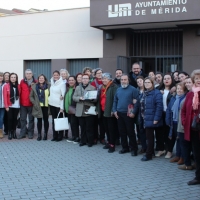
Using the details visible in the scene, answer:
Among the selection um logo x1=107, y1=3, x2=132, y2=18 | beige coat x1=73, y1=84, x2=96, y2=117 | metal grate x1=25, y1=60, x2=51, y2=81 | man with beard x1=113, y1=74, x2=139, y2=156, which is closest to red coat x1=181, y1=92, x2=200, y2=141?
man with beard x1=113, y1=74, x2=139, y2=156

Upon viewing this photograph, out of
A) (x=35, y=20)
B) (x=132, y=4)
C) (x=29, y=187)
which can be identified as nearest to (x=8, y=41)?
(x=35, y=20)

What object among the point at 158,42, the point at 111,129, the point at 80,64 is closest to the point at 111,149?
the point at 111,129

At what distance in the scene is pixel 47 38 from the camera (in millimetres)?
16203

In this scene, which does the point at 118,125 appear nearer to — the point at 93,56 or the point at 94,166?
the point at 94,166

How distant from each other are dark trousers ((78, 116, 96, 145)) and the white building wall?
6.17 meters

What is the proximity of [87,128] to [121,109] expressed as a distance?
1405 millimetres

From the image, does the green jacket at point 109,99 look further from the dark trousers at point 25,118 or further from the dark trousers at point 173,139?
the dark trousers at point 25,118

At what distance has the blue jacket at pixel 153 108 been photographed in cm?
754

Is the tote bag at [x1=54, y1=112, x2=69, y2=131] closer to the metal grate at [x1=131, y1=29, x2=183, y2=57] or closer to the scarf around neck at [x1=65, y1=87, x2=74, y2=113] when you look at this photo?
the scarf around neck at [x1=65, y1=87, x2=74, y2=113]

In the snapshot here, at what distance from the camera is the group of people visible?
6730 millimetres

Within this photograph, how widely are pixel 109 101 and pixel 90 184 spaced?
301cm

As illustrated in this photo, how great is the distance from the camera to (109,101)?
875cm

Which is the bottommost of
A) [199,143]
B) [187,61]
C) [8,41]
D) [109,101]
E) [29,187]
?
[29,187]

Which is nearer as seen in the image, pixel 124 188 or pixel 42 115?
pixel 124 188
